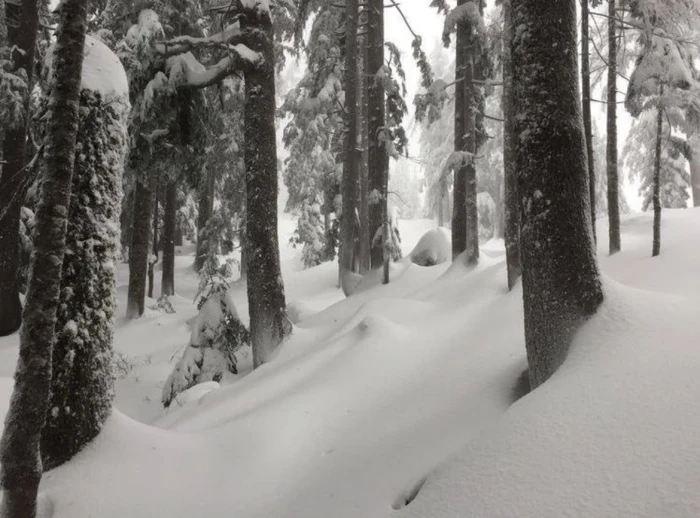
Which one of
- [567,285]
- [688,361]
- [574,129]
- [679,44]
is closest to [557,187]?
[574,129]

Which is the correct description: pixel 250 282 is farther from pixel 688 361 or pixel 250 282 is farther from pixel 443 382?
pixel 688 361

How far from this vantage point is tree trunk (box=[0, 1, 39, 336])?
41.9 feet

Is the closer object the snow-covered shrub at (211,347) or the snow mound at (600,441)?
the snow mound at (600,441)

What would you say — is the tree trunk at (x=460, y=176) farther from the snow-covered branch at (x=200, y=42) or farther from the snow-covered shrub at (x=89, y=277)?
the snow-covered shrub at (x=89, y=277)

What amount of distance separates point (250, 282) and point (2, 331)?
30.3 ft

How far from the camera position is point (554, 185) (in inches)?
155

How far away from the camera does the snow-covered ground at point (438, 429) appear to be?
2.63m

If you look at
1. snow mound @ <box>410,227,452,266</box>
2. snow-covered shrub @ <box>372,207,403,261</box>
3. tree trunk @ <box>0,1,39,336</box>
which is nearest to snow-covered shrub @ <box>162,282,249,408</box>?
snow-covered shrub @ <box>372,207,403,261</box>

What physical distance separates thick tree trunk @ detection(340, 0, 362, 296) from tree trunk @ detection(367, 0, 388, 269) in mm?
372

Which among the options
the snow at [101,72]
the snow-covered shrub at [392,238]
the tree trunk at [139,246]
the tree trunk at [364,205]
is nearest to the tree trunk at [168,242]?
the tree trunk at [139,246]

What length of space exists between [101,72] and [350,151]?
844 centimetres

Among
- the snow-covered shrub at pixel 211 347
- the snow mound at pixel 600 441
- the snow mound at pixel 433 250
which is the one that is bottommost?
the snow-covered shrub at pixel 211 347

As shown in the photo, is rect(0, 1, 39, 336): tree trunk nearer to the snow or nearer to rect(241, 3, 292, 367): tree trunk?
rect(241, 3, 292, 367): tree trunk

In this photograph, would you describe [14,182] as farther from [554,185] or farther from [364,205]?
[554,185]
